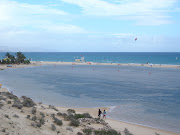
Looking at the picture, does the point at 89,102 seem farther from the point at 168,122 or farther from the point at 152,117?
the point at 168,122

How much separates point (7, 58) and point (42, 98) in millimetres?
61286

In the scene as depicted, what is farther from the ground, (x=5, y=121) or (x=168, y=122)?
(x=5, y=121)

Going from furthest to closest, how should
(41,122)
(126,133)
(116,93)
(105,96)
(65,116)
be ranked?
(116,93)
(105,96)
(65,116)
(126,133)
(41,122)

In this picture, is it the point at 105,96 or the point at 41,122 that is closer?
the point at 41,122

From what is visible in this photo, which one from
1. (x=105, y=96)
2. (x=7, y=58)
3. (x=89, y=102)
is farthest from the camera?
(x=7, y=58)

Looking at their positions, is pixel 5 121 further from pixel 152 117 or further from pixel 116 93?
pixel 116 93

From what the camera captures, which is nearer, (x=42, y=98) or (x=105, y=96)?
(x=42, y=98)

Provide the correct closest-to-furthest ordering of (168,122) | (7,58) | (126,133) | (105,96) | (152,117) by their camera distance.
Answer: (126,133)
(168,122)
(152,117)
(105,96)
(7,58)

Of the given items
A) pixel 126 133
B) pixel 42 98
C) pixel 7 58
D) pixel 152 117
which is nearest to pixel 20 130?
pixel 126 133

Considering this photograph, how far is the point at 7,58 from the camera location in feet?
254

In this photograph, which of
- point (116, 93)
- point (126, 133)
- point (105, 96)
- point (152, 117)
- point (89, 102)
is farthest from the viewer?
point (116, 93)

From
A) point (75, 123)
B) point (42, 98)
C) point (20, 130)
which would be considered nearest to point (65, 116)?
point (75, 123)

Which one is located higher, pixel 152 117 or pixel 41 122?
pixel 41 122

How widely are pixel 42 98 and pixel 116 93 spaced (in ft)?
30.2
